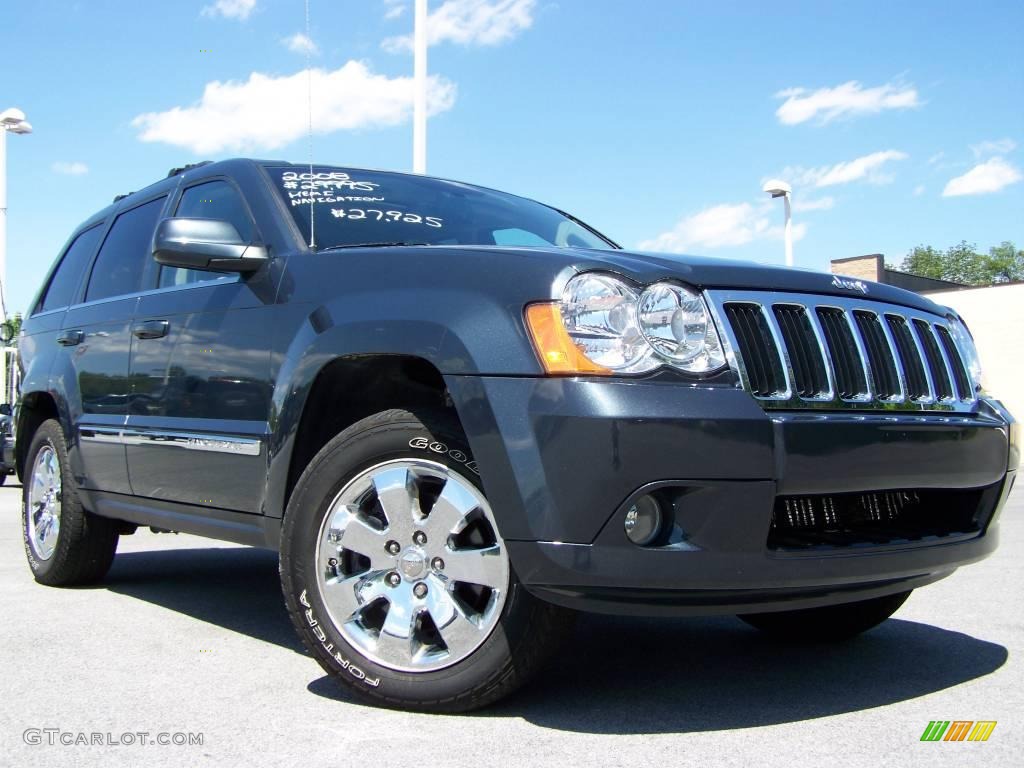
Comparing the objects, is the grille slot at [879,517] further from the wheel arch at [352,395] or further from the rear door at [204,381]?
the rear door at [204,381]

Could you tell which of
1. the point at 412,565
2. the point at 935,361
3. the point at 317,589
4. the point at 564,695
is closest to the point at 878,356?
the point at 935,361

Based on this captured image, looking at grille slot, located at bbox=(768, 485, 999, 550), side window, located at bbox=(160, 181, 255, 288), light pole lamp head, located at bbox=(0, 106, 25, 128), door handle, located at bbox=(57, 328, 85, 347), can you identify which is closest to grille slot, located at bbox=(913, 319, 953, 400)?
grille slot, located at bbox=(768, 485, 999, 550)

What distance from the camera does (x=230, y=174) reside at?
4387 mm

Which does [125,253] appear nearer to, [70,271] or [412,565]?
[70,271]

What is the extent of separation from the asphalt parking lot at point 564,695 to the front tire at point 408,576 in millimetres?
139

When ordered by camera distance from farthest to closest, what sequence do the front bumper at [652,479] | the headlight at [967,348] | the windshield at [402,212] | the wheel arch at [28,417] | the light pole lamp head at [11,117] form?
the light pole lamp head at [11,117]
the wheel arch at [28,417]
the windshield at [402,212]
the headlight at [967,348]
the front bumper at [652,479]

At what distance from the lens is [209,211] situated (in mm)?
4551

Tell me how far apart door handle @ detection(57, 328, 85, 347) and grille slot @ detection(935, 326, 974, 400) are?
375 centimetres

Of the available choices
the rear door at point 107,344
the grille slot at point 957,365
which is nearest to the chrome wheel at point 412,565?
the grille slot at point 957,365

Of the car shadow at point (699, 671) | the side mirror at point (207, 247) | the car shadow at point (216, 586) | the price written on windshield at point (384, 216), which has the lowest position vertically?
the car shadow at point (216, 586)

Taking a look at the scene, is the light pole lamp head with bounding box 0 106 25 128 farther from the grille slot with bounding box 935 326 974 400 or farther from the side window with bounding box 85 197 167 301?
the grille slot with bounding box 935 326 974 400

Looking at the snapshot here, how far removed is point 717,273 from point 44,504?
4.01 meters

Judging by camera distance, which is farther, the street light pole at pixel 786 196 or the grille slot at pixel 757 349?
the street light pole at pixel 786 196

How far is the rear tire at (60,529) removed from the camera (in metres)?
5.24
